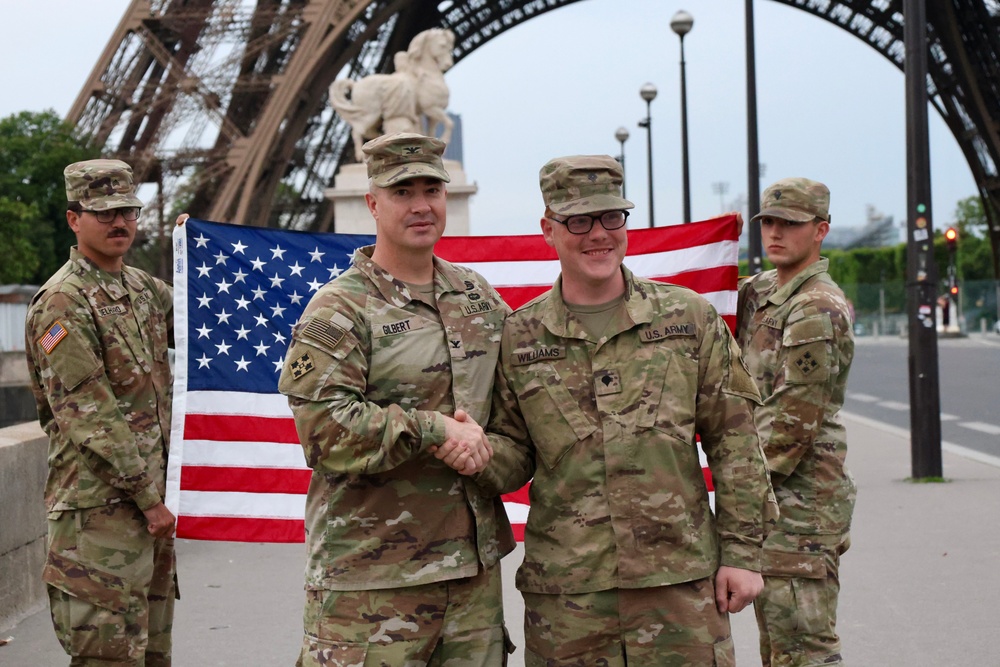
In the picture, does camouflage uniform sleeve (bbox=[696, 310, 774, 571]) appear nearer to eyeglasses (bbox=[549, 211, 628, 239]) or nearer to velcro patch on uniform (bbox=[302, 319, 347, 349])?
eyeglasses (bbox=[549, 211, 628, 239])

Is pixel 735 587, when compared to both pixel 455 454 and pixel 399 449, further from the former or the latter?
pixel 399 449

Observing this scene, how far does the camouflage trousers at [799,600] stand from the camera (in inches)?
163

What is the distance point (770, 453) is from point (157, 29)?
31615 millimetres

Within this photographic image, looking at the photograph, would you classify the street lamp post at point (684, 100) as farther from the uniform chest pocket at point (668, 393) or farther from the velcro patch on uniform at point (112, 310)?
the uniform chest pocket at point (668, 393)

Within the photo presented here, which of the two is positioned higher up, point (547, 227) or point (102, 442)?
point (547, 227)

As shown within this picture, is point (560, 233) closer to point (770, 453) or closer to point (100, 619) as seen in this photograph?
point (770, 453)

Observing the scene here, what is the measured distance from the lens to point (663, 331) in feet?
11.0

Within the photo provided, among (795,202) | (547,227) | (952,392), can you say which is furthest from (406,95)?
(547,227)

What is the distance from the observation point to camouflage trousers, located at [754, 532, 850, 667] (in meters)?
4.14

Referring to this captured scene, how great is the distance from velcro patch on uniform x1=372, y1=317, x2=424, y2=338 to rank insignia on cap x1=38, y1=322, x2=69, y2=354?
4.91 feet

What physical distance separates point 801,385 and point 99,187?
2.50m

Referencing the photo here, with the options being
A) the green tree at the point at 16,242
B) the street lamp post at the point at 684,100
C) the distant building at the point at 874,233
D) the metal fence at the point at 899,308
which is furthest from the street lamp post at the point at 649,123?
the distant building at the point at 874,233

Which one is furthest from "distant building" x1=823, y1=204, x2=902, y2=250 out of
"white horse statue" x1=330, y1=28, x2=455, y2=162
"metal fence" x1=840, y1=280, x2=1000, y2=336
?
"white horse statue" x1=330, y1=28, x2=455, y2=162

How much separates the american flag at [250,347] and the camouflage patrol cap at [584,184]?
71.9 inches
